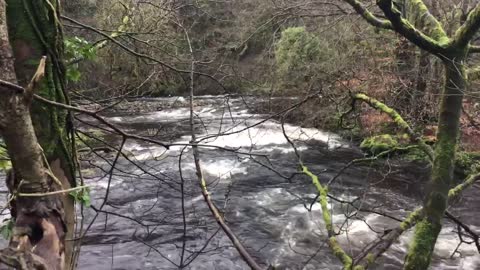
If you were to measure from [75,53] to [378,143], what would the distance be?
10959 mm

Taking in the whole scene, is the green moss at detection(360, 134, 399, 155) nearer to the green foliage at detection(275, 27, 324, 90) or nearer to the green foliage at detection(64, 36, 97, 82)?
the green foliage at detection(275, 27, 324, 90)

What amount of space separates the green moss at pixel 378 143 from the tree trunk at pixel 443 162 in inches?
335

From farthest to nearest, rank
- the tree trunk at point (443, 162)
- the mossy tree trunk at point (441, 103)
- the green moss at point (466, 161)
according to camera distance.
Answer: the green moss at point (466, 161), the tree trunk at point (443, 162), the mossy tree trunk at point (441, 103)

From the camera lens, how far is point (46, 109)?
2010mm

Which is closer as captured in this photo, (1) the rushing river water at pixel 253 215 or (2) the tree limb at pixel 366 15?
(2) the tree limb at pixel 366 15

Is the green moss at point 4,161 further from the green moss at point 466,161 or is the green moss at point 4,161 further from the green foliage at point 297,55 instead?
the green foliage at point 297,55

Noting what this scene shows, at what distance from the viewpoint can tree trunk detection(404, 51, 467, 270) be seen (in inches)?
141

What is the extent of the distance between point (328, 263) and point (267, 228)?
156 cm

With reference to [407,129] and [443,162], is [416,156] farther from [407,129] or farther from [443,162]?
[443,162]

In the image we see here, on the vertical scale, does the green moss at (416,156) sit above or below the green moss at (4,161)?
below

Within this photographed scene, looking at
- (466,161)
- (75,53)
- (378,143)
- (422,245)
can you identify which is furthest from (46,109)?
(378,143)

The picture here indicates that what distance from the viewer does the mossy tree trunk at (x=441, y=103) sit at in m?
3.29

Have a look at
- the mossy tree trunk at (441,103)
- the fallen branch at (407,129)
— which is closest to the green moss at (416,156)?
the fallen branch at (407,129)

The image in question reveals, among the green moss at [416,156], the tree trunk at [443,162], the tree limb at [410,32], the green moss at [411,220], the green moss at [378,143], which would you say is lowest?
the green moss at [416,156]
